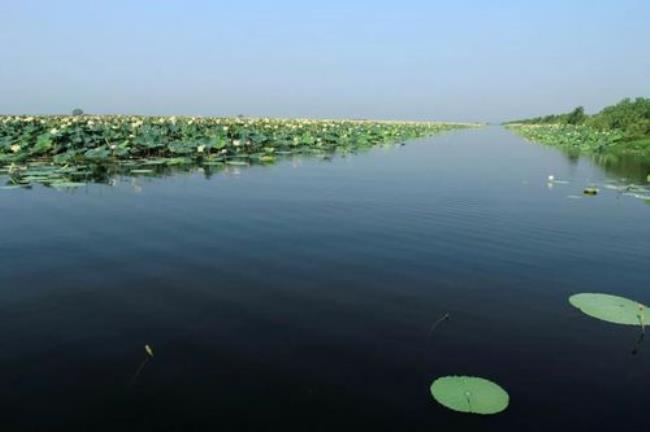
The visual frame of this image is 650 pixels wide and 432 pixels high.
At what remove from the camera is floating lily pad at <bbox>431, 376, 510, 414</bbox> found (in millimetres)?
2197

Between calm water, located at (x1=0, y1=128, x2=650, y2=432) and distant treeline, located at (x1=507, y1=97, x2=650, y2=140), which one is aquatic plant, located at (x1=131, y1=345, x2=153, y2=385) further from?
distant treeline, located at (x1=507, y1=97, x2=650, y2=140)

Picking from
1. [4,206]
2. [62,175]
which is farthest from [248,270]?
[62,175]

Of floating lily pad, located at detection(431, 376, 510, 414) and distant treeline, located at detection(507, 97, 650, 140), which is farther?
distant treeline, located at detection(507, 97, 650, 140)

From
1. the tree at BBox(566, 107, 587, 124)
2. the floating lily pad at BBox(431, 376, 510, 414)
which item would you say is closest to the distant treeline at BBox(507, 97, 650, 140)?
the tree at BBox(566, 107, 587, 124)

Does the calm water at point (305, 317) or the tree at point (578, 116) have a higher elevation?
the tree at point (578, 116)

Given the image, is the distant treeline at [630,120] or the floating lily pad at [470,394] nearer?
the floating lily pad at [470,394]

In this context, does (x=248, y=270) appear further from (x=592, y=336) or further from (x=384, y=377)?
(x=592, y=336)

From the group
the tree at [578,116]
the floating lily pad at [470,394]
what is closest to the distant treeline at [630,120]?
the tree at [578,116]

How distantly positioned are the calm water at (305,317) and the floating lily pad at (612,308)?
79 millimetres

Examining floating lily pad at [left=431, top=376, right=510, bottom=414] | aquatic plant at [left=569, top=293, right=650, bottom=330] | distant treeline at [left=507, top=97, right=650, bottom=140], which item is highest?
distant treeline at [left=507, top=97, right=650, bottom=140]

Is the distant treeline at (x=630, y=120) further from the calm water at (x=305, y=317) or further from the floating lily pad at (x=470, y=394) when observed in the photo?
the floating lily pad at (x=470, y=394)

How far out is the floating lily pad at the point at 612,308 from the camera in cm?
314

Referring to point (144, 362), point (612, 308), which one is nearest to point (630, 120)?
point (612, 308)

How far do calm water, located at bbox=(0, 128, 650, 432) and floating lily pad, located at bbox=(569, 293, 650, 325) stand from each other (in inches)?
3.1
